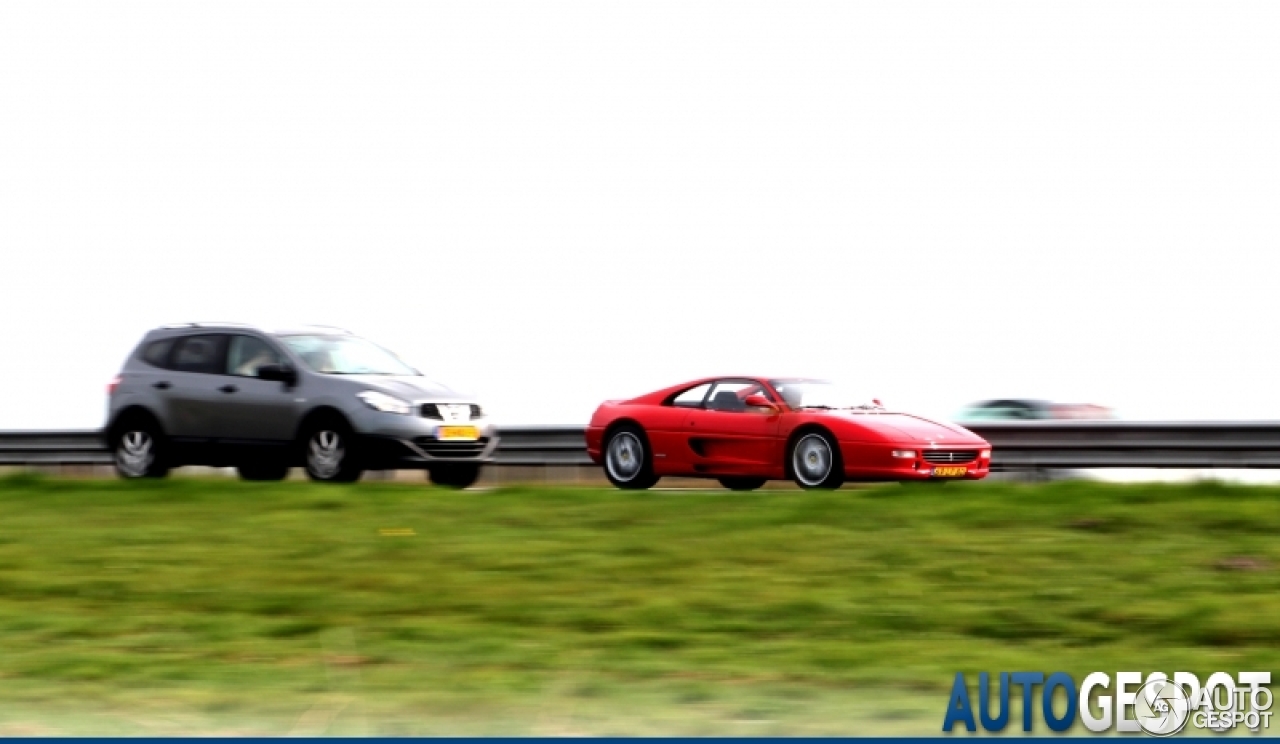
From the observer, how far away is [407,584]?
12219 mm

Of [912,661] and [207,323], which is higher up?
[207,323]

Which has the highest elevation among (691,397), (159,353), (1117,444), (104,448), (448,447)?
(159,353)

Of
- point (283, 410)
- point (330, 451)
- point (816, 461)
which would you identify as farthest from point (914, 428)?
point (283, 410)

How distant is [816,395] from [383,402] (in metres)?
4.33

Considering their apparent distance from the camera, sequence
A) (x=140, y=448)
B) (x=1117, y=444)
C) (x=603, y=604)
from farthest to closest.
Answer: (x=1117, y=444) < (x=140, y=448) < (x=603, y=604)

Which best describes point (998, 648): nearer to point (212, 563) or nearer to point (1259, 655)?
point (1259, 655)

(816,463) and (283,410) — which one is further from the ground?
Answer: (283,410)

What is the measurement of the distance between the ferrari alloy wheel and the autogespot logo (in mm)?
8246

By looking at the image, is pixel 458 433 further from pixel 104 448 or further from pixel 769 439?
pixel 104 448

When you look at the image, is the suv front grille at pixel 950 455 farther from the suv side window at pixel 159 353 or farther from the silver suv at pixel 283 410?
the suv side window at pixel 159 353

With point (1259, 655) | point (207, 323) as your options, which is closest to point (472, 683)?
point (1259, 655)

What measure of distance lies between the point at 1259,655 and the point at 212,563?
7.29 m

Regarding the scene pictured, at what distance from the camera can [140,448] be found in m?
19.1

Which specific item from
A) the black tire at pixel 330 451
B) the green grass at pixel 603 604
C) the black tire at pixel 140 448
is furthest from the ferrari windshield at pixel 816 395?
the black tire at pixel 140 448
